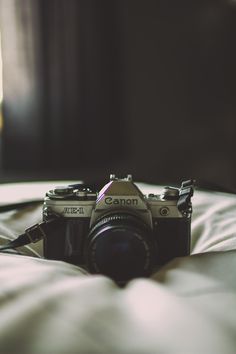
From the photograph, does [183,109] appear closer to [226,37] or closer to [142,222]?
[226,37]

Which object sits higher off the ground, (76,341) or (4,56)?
(4,56)

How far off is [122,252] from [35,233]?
0.13 metres

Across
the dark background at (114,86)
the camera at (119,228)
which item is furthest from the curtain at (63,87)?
the camera at (119,228)

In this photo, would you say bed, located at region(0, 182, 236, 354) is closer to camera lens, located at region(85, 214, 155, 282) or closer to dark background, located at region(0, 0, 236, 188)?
camera lens, located at region(85, 214, 155, 282)

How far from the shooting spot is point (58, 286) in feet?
1.63

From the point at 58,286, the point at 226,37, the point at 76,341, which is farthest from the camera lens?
the point at 226,37

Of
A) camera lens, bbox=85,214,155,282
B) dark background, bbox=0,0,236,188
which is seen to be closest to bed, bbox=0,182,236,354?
camera lens, bbox=85,214,155,282

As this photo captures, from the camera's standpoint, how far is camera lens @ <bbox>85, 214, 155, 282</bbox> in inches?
23.0

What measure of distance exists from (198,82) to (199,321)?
1217 mm

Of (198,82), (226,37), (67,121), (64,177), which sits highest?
(226,37)

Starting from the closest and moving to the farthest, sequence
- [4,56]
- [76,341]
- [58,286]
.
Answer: [76,341], [58,286], [4,56]

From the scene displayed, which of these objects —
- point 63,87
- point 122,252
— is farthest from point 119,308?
point 63,87

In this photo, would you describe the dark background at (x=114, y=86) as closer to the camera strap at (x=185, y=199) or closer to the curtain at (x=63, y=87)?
the curtain at (x=63, y=87)

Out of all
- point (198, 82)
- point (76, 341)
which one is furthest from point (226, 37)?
point (76, 341)
